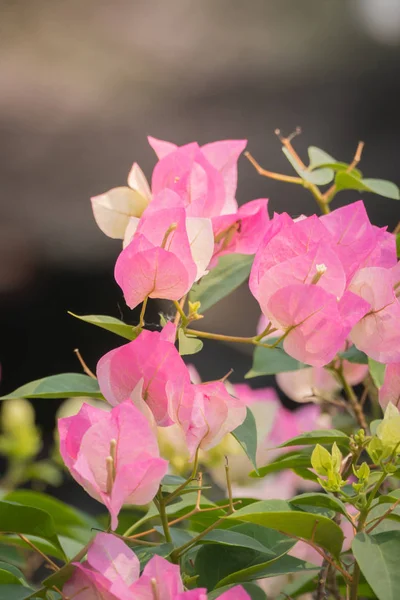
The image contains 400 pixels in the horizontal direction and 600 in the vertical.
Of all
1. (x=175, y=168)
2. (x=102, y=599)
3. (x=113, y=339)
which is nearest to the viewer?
(x=102, y=599)

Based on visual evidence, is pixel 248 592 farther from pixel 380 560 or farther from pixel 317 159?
pixel 317 159

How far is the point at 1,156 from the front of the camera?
2.30m

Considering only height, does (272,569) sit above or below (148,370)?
below

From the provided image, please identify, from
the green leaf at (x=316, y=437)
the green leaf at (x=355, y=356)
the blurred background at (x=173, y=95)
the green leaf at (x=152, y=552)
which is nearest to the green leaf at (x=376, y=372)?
the green leaf at (x=355, y=356)

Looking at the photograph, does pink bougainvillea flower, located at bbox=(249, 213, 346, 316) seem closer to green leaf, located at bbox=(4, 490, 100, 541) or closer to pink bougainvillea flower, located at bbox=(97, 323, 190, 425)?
pink bougainvillea flower, located at bbox=(97, 323, 190, 425)

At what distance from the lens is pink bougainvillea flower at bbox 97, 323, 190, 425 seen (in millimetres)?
411

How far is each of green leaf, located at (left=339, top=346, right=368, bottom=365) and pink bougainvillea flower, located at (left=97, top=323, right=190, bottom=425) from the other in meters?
0.21

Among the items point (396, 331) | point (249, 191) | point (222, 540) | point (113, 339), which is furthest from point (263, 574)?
point (249, 191)

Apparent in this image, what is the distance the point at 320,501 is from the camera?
414 millimetres

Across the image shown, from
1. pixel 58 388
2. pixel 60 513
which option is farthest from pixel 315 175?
pixel 60 513

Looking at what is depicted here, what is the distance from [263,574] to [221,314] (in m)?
1.89

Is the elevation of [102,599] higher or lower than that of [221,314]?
higher

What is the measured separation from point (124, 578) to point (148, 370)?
4.1 inches

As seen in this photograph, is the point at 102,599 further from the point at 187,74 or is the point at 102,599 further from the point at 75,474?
the point at 187,74
